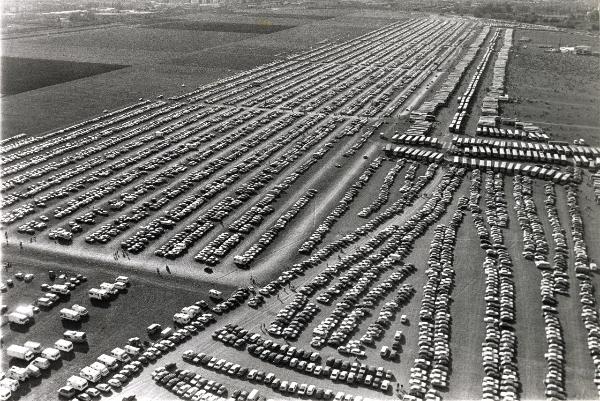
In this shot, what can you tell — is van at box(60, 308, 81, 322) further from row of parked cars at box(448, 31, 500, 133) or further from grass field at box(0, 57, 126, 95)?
grass field at box(0, 57, 126, 95)

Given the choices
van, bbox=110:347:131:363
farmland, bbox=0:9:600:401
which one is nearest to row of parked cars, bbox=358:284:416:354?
farmland, bbox=0:9:600:401

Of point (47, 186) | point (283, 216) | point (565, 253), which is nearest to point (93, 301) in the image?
point (283, 216)

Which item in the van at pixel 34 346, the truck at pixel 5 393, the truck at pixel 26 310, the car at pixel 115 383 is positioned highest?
the truck at pixel 26 310

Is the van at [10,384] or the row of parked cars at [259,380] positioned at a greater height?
the row of parked cars at [259,380]

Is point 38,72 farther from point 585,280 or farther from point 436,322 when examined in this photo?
point 585,280

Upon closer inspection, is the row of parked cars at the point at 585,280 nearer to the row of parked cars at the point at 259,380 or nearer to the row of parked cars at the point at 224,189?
the row of parked cars at the point at 259,380

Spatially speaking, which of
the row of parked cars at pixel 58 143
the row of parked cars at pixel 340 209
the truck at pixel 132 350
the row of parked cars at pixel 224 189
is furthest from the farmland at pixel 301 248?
the row of parked cars at pixel 58 143

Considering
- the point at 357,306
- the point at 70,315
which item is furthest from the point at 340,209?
the point at 70,315
